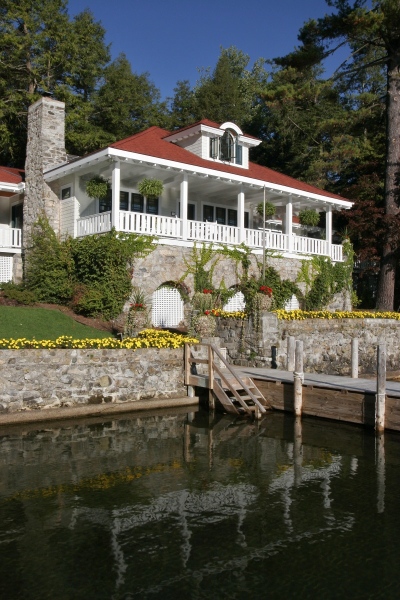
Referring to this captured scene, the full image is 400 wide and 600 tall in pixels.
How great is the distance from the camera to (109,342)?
1470 centimetres

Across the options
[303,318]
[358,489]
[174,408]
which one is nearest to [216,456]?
[358,489]

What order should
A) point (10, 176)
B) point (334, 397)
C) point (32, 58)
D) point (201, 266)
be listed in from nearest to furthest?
1. point (334, 397)
2. point (201, 266)
3. point (10, 176)
4. point (32, 58)

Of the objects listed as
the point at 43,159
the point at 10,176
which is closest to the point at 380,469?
the point at 43,159

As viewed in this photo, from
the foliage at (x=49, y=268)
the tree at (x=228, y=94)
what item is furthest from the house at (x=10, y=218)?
the tree at (x=228, y=94)

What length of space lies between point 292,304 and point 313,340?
6.14 m

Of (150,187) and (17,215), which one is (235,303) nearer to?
(150,187)

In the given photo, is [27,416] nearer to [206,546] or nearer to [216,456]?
[216,456]

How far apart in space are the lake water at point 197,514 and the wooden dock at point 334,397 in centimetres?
44

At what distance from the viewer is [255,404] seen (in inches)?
570

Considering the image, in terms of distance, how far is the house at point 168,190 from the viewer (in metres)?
20.8

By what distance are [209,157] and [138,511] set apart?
19.7 m

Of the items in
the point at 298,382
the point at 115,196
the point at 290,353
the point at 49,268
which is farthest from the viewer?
the point at 49,268

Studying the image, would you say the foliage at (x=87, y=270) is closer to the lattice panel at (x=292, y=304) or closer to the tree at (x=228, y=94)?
the lattice panel at (x=292, y=304)

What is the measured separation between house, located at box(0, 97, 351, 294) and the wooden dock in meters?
7.22
